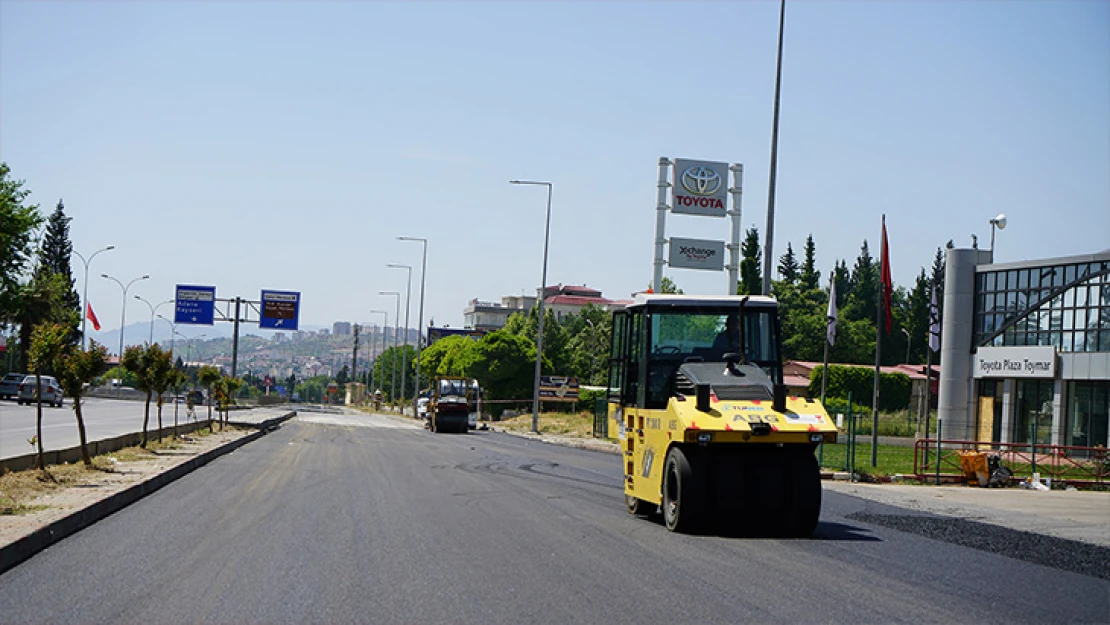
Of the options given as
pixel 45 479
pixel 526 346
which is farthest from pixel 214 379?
pixel 526 346

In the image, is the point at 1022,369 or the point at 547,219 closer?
the point at 1022,369

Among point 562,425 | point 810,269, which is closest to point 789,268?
point 810,269

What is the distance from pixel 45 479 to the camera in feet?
54.5

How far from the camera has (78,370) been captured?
19.2 m

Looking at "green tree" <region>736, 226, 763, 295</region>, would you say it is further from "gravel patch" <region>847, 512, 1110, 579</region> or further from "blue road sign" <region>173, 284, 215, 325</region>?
"gravel patch" <region>847, 512, 1110, 579</region>

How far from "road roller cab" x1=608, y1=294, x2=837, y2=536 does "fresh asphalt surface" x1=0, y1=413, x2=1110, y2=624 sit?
50 centimetres

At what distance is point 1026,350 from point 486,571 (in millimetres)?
43524

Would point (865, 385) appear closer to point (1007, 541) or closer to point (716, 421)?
point (1007, 541)

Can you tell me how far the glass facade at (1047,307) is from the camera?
46.1 metres

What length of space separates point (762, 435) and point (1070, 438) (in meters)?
37.8

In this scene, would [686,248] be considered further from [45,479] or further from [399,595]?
[399,595]

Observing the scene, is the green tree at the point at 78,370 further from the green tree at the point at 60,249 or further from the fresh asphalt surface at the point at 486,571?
the green tree at the point at 60,249

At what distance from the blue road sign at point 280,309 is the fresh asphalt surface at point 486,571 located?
47834mm

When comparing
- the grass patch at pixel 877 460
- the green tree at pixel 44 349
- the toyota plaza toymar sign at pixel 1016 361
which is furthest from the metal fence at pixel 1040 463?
the green tree at pixel 44 349
